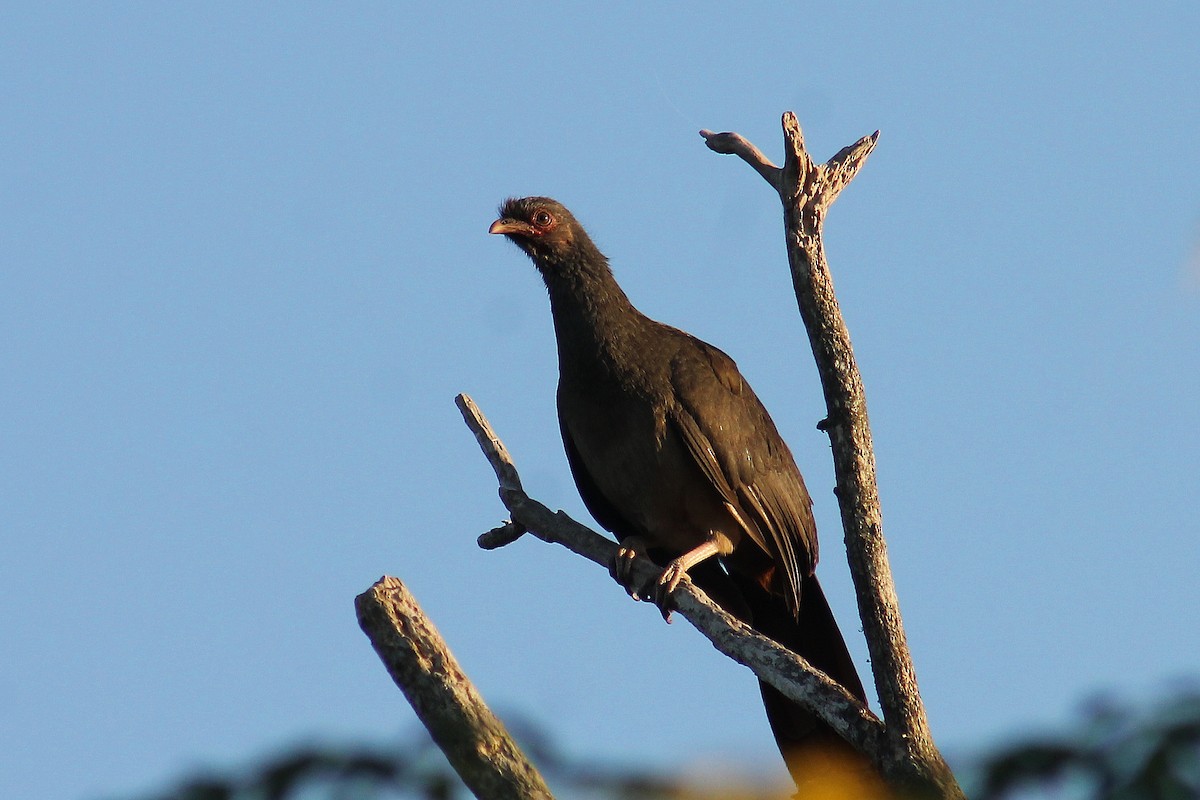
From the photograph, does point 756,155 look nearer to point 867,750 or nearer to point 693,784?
point 867,750

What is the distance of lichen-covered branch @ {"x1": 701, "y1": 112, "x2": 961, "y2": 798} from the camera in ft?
16.3

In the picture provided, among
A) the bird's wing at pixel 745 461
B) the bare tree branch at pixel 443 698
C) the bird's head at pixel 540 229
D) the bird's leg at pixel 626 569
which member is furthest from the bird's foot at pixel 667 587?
the bare tree branch at pixel 443 698

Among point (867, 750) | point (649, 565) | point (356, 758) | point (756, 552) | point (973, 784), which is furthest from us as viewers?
point (756, 552)

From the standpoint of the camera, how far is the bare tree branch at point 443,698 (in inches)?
135

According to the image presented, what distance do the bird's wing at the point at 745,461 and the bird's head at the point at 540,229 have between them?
2.98ft

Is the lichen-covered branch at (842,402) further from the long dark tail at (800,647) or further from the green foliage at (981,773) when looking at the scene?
the green foliage at (981,773)

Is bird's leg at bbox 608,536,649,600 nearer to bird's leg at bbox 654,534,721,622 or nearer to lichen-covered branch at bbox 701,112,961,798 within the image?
bird's leg at bbox 654,534,721,622

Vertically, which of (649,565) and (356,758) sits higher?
(649,565)

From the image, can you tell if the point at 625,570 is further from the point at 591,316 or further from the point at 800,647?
the point at 591,316

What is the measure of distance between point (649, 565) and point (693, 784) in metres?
5.22

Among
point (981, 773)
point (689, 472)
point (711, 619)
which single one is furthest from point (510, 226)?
point (981, 773)

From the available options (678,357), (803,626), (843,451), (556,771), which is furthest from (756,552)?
(556,771)

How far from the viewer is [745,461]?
7.01m

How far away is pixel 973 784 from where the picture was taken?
4.77 ft
